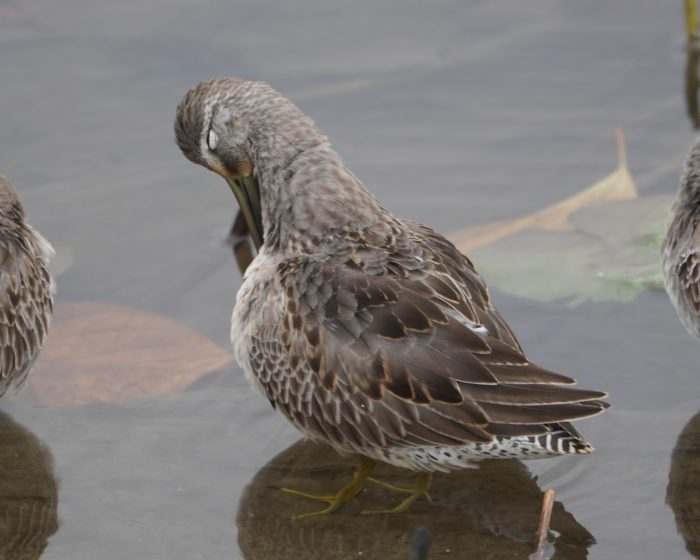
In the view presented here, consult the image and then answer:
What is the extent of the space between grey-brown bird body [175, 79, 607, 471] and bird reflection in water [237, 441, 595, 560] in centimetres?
22

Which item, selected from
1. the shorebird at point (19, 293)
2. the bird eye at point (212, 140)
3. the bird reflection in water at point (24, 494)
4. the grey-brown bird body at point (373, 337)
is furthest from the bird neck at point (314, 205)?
the bird reflection in water at point (24, 494)

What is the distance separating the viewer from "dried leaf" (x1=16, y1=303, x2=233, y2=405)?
229 inches

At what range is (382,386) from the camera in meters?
4.72

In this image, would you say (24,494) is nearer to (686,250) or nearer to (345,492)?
(345,492)

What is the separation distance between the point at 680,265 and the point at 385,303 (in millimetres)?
1488

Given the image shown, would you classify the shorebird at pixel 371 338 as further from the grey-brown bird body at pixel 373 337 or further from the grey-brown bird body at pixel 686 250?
the grey-brown bird body at pixel 686 250

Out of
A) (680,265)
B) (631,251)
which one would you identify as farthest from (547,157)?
(680,265)

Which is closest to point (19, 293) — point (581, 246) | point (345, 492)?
point (345, 492)

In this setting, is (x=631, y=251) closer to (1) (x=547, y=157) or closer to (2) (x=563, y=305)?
(2) (x=563, y=305)

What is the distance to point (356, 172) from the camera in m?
7.26

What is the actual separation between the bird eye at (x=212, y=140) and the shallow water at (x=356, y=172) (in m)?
0.88

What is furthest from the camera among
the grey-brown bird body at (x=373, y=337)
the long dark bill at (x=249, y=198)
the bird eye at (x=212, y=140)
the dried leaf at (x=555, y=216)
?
the dried leaf at (x=555, y=216)

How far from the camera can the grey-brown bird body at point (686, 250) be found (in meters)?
5.52

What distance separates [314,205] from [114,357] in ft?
4.32
